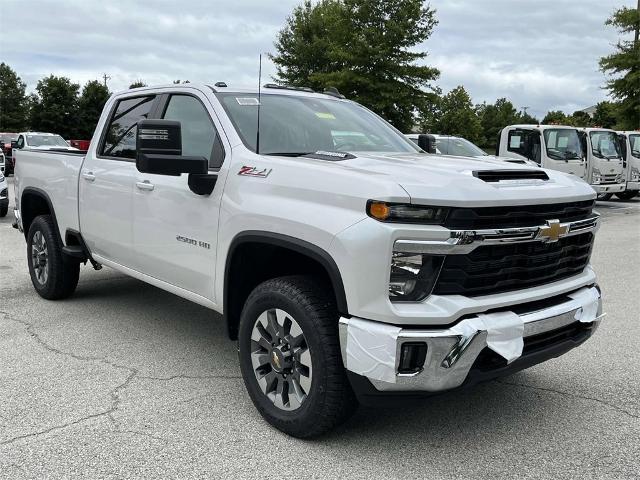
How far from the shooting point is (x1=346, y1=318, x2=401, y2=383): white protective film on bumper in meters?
2.85

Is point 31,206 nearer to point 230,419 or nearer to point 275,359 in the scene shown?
point 230,419

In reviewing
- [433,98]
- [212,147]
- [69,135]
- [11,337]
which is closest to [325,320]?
[212,147]

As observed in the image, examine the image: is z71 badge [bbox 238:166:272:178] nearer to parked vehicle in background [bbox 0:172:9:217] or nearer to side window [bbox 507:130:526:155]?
parked vehicle in background [bbox 0:172:9:217]

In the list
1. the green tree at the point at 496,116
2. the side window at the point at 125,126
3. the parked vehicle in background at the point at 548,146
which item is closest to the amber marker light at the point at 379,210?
the side window at the point at 125,126

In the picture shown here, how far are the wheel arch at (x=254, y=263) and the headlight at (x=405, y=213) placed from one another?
0.33m

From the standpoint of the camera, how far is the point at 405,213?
9.50 feet

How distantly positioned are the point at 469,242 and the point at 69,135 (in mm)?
63763

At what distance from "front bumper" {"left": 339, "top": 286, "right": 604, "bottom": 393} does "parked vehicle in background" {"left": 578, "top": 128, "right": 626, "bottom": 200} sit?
599 inches

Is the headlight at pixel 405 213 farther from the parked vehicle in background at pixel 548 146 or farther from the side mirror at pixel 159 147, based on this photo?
the parked vehicle in background at pixel 548 146

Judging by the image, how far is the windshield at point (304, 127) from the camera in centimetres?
403

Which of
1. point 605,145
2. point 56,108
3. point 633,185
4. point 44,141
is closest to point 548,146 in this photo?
point 605,145

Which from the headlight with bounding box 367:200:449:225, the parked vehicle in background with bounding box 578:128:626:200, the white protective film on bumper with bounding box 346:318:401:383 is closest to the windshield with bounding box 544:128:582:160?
the parked vehicle in background with bounding box 578:128:626:200

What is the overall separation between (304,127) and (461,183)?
1.51 m

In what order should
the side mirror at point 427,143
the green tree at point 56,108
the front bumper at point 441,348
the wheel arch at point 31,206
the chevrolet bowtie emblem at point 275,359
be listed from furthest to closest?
1. the green tree at point 56,108
2. the wheel arch at point 31,206
3. the side mirror at point 427,143
4. the chevrolet bowtie emblem at point 275,359
5. the front bumper at point 441,348
